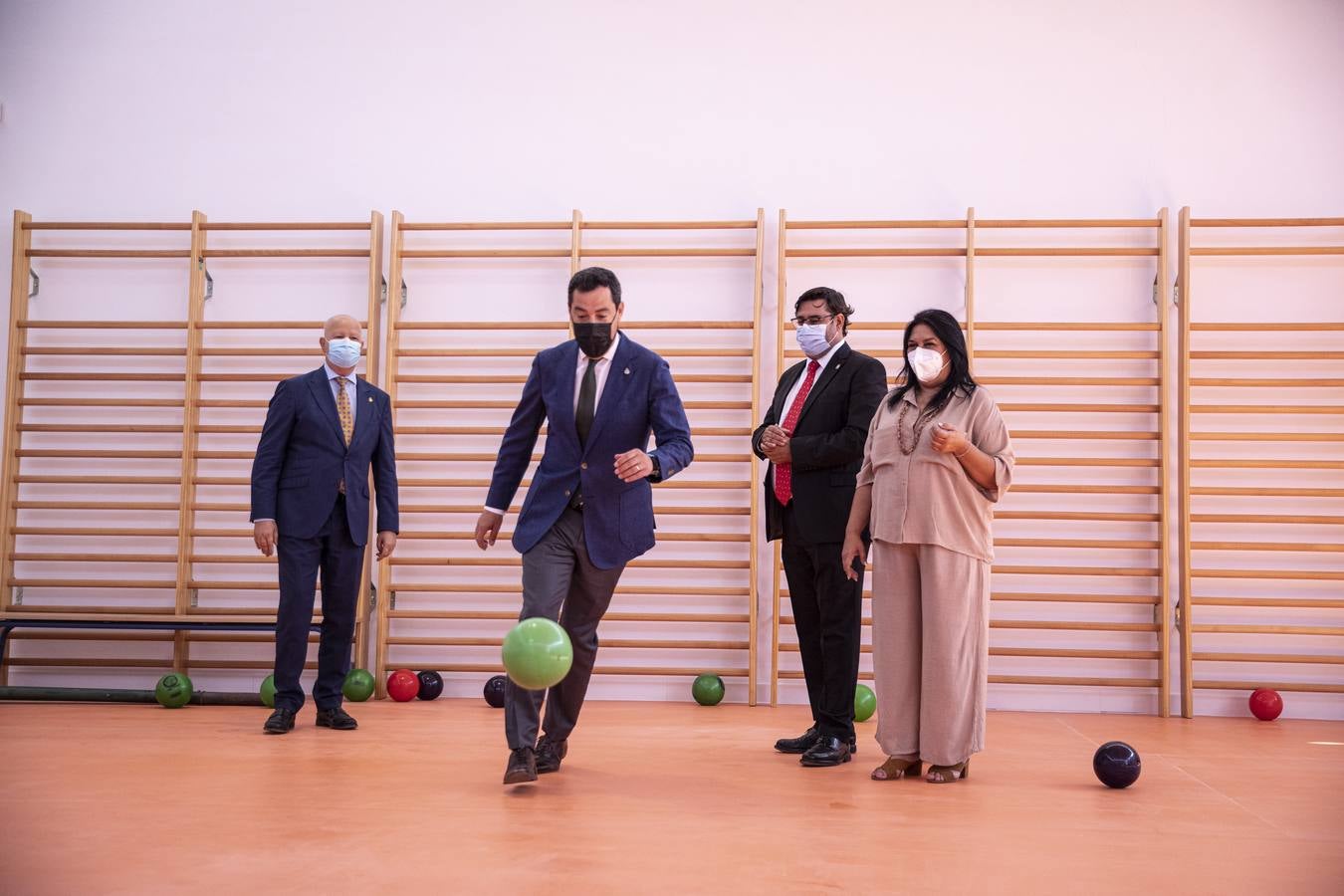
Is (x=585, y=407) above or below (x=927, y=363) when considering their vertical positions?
below

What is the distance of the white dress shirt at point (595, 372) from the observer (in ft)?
11.1

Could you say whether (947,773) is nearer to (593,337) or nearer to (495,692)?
(593,337)

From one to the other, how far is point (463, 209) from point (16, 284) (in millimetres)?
2407

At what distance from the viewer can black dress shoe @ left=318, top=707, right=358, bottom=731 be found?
14.7ft

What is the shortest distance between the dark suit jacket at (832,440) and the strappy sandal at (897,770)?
763 mm

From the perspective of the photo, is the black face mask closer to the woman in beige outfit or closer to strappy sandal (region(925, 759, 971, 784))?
the woman in beige outfit

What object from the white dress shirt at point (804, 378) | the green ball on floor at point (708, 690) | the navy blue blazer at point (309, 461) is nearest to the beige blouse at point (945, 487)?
the white dress shirt at point (804, 378)

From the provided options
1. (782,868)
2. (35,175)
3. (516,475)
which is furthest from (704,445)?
(35,175)

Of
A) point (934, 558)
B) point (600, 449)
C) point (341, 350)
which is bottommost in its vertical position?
point (934, 558)

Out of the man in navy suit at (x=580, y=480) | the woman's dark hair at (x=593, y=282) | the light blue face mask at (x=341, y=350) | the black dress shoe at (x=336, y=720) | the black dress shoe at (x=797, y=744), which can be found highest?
the woman's dark hair at (x=593, y=282)

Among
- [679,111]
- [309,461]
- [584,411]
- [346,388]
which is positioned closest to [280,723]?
[309,461]

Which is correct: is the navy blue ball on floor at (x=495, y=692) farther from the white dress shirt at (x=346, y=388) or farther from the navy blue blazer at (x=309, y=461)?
the white dress shirt at (x=346, y=388)

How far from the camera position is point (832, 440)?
3.81 m

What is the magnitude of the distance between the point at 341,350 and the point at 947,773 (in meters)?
2.86
